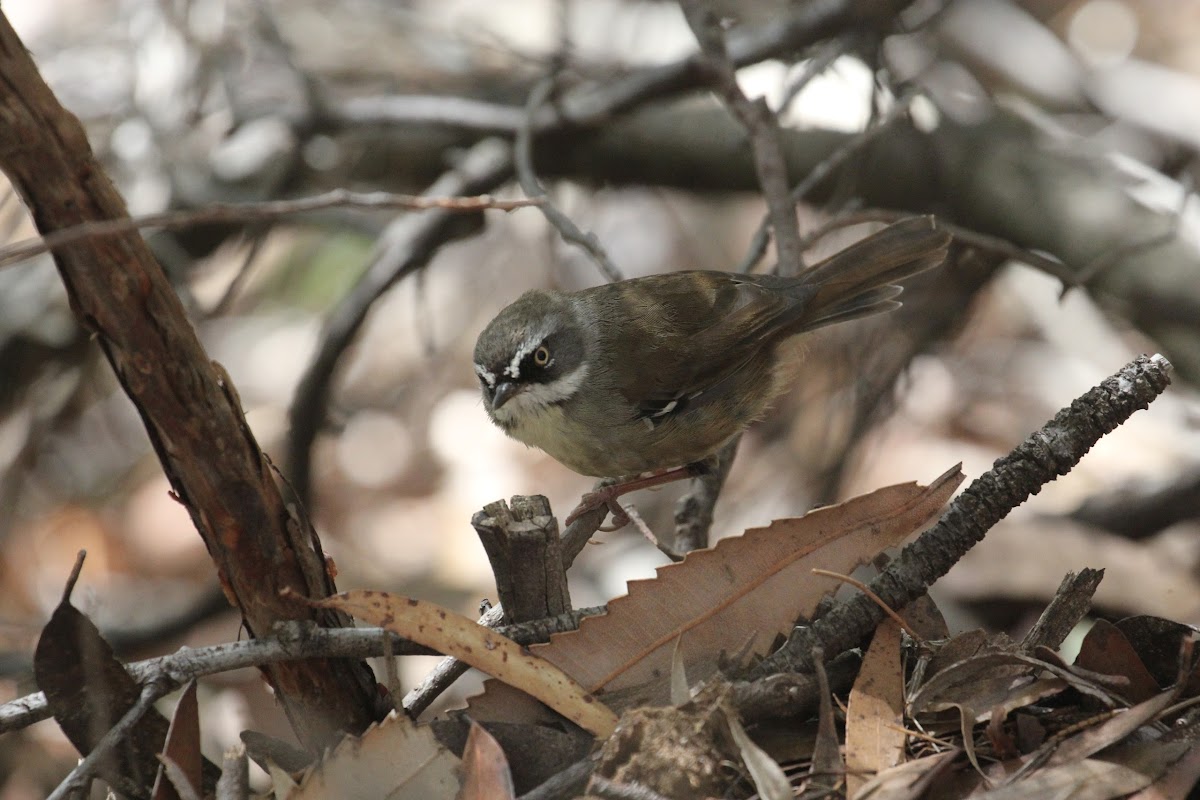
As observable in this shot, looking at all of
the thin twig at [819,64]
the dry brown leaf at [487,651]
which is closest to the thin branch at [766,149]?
the thin twig at [819,64]

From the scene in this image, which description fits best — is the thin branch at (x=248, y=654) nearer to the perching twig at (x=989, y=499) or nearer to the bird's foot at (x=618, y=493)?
the perching twig at (x=989, y=499)

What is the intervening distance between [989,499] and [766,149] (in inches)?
78.2

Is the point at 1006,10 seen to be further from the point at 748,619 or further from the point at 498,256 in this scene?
the point at 748,619

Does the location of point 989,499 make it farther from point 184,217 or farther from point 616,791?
point 184,217

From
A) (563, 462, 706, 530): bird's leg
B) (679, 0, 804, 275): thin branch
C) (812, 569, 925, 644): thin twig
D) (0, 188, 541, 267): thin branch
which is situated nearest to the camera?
(0, 188, 541, 267): thin branch

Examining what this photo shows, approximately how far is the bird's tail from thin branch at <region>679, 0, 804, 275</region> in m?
0.22

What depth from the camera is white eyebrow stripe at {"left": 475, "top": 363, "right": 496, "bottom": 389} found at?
13.8 feet

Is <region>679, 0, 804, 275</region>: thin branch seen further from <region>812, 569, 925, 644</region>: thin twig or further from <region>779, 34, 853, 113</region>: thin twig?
<region>812, 569, 925, 644</region>: thin twig

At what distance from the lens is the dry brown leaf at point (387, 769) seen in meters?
2.46

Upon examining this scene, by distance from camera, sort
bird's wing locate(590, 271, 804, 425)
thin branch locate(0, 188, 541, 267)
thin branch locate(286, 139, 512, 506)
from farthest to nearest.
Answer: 1. thin branch locate(286, 139, 512, 506)
2. bird's wing locate(590, 271, 804, 425)
3. thin branch locate(0, 188, 541, 267)

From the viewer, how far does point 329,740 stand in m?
2.71

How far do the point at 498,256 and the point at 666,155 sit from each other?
9.18 ft

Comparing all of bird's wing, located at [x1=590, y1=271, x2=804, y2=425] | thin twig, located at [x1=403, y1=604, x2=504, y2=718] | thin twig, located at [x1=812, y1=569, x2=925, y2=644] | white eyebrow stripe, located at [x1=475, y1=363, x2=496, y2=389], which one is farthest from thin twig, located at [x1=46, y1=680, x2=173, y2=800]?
bird's wing, located at [x1=590, y1=271, x2=804, y2=425]

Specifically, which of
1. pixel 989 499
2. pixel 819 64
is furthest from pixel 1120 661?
pixel 819 64
